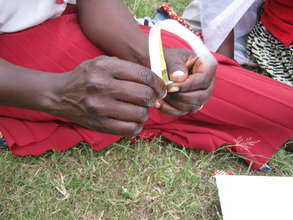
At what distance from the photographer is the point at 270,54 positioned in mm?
1613

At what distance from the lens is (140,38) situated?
45.1 inches

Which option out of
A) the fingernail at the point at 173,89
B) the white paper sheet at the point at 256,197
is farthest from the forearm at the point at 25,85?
the white paper sheet at the point at 256,197

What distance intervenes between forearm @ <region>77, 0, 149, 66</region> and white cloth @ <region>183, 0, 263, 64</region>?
0.56m

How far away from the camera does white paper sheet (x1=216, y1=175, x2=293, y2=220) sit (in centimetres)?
103

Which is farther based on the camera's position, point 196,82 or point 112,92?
point 196,82

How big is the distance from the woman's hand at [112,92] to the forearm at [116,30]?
1.02ft

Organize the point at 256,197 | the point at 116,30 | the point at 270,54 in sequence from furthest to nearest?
the point at 270,54 < the point at 116,30 < the point at 256,197

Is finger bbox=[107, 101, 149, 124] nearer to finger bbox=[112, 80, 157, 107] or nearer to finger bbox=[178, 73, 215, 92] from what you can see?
finger bbox=[112, 80, 157, 107]

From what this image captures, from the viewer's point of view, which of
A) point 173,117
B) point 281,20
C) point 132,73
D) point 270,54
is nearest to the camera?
point 132,73

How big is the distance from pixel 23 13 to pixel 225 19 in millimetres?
827

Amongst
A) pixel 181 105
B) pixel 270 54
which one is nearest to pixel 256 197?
pixel 181 105

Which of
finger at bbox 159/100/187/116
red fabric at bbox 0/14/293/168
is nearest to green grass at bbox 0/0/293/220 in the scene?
red fabric at bbox 0/14/293/168

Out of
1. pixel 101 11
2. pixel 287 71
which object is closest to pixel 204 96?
pixel 101 11

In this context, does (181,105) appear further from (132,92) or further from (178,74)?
(132,92)
